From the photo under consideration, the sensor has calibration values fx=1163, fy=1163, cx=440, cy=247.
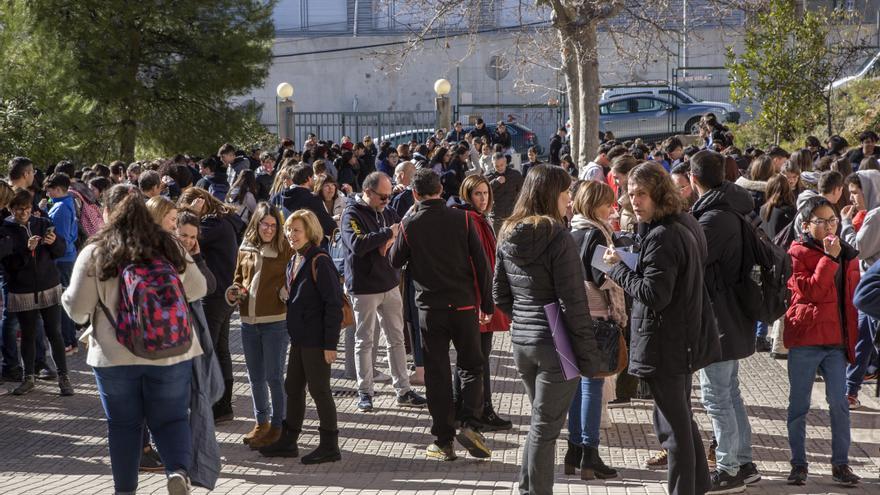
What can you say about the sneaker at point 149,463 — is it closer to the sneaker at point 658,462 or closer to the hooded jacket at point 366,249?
the hooded jacket at point 366,249

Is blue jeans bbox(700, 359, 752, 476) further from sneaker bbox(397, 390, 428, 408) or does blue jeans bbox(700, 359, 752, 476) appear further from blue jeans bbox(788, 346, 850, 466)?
sneaker bbox(397, 390, 428, 408)

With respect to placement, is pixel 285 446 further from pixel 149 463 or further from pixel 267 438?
pixel 149 463

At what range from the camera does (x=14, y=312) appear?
10.5 meters

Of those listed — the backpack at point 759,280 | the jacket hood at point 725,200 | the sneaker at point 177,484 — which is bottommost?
the sneaker at point 177,484

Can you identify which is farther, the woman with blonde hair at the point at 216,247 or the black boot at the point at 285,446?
the woman with blonde hair at the point at 216,247

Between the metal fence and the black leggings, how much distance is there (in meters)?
24.4

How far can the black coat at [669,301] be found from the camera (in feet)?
20.2

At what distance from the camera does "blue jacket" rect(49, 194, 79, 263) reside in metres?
11.5

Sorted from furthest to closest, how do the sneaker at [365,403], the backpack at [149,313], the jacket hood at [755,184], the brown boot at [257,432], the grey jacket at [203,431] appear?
the jacket hood at [755,184] → the sneaker at [365,403] → the brown boot at [257,432] → the grey jacket at [203,431] → the backpack at [149,313]

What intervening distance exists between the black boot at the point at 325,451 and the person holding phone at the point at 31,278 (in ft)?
11.4

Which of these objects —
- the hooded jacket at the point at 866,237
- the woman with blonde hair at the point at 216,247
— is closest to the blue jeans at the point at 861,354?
the hooded jacket at the point at 866,237

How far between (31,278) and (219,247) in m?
2.36

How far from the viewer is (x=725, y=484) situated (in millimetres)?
7117

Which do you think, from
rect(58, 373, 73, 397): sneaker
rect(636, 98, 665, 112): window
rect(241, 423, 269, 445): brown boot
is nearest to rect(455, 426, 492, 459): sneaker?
rect(241, 423, 269, 445): brown boot
